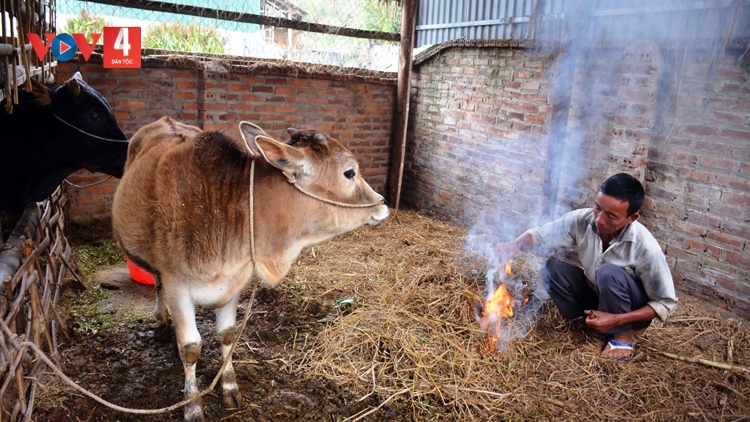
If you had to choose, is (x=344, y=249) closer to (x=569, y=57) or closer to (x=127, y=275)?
(x=127, y=275)

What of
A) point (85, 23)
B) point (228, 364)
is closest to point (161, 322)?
point (228, 364)

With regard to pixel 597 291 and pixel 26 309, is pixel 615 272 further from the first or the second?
pixel 26 309

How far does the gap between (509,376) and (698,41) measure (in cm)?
331

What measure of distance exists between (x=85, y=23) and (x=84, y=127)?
2.91 m

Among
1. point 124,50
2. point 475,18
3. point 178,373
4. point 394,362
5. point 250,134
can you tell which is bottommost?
point 178,373

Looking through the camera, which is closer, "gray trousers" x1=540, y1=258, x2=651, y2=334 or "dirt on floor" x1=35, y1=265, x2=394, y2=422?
"dirt on floor" x1=35, y1=265, x2=394, y2=422

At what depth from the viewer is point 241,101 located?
698 centimetres

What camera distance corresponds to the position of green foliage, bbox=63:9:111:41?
6.56 m

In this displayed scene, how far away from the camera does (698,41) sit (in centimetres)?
466

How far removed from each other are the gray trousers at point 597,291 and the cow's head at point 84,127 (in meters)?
3.74

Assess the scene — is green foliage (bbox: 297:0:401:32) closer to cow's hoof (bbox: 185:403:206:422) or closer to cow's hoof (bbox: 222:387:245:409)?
cow's hoof (bbox: 222:387:245:409)

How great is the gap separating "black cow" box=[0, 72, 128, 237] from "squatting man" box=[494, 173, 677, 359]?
340 centimetres

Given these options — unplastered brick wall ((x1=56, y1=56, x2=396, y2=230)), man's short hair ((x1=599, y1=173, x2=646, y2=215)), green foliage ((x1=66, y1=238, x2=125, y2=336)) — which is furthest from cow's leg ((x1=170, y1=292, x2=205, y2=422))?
unplastered brick wall ((x1=56, y1=56, x2=396, y2=230))

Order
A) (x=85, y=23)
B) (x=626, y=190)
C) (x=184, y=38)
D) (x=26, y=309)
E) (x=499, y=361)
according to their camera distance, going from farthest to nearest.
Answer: (x=184, y=38) < (x=85, y=23) < (x=499, y=361) < (x=626, y=190) < (x=26, y=309)
